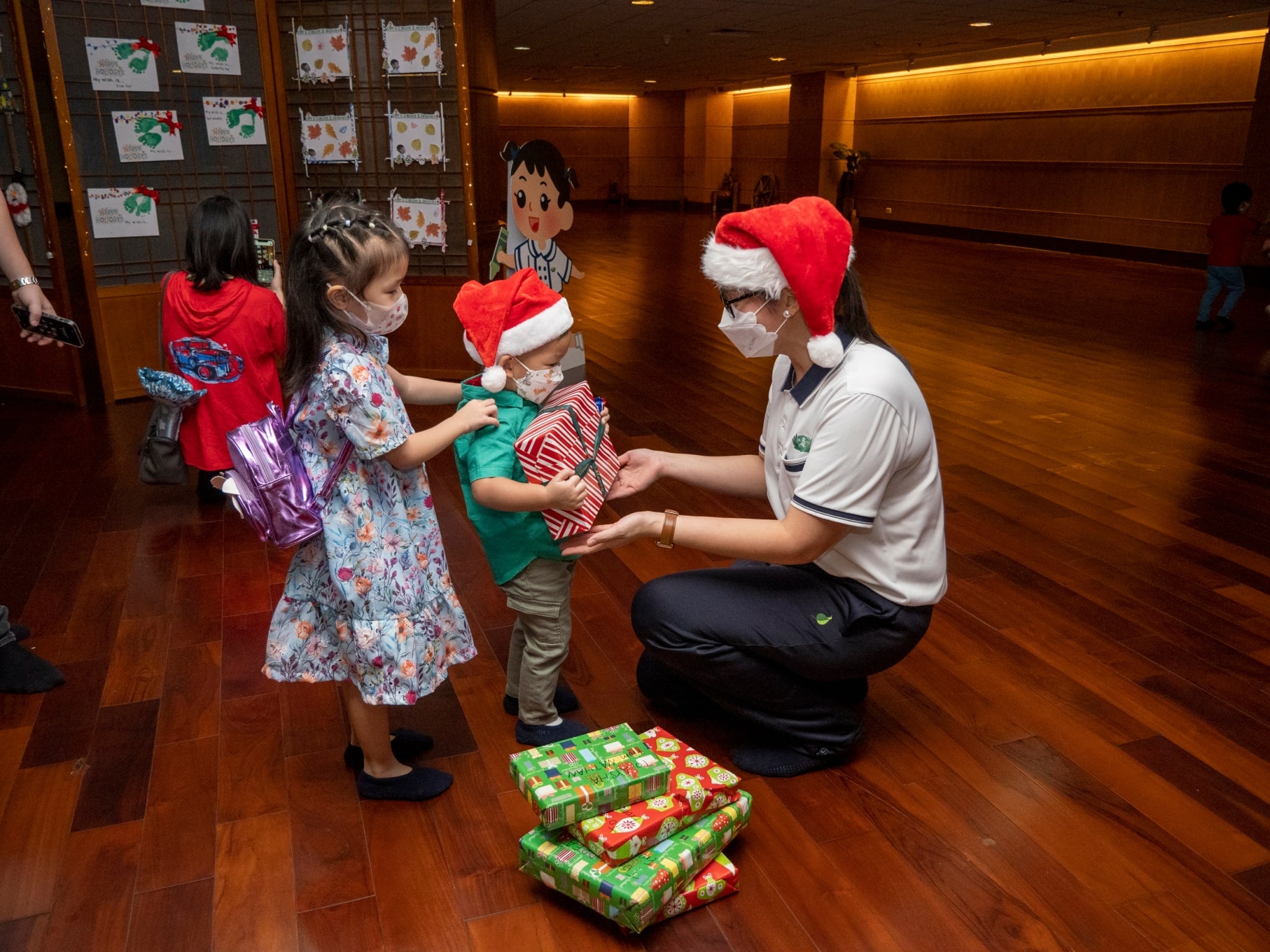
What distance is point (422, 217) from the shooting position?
5027mm

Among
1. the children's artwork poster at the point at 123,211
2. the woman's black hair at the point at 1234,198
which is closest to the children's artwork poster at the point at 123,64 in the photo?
the children's artwork poster at the point at 123,211

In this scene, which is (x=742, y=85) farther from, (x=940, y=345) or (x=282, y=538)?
(x=282, y=538)

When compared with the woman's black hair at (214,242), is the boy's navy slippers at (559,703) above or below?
below

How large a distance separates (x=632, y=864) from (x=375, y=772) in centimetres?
61

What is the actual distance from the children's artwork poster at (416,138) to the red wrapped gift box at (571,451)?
3.45 metres

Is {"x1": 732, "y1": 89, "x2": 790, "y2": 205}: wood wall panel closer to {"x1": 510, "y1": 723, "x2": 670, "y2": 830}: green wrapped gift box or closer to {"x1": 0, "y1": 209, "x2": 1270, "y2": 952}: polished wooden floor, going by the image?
{"x1": 0, "y1": 209, "x2": 1270, "y2": 952}: polished wooden floor

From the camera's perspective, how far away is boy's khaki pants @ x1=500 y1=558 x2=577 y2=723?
1.91 m

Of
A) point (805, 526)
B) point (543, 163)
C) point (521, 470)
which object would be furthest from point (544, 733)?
point (543, 163)

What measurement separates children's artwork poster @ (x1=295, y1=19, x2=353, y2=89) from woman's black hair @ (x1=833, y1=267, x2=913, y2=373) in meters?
3.85

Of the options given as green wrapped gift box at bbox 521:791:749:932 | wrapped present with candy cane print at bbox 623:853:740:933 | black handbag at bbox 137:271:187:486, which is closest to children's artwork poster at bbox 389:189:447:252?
black handbag at bbox 137:271:187:486

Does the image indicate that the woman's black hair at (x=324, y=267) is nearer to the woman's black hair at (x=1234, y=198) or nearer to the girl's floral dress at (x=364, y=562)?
the girl's floral dress at (x=364, y=562)

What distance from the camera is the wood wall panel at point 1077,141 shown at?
419 inches

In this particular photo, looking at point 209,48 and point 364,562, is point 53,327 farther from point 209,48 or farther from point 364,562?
point 209,48

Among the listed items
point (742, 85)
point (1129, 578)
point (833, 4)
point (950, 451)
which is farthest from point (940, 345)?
point (742, 85)
